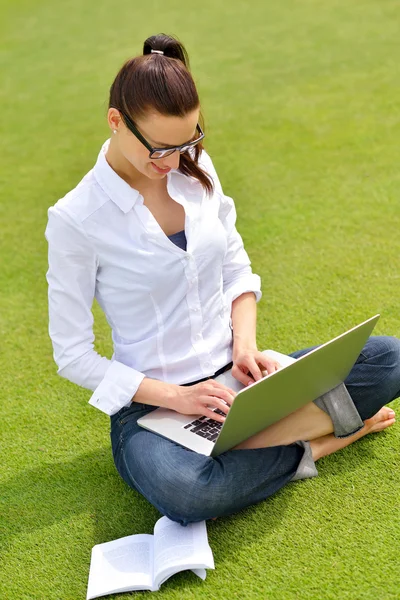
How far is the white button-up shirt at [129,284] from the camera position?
2.36m

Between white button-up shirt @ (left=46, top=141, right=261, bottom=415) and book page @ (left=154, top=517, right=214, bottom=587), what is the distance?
0.37 m

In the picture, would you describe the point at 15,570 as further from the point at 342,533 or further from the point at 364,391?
the point at 364,391

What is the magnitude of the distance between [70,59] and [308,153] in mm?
3097

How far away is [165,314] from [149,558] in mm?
684

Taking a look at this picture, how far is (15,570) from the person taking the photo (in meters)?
2.42

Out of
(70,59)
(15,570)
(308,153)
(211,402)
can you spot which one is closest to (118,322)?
(211,402)

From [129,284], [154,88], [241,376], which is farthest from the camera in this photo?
[241,376]

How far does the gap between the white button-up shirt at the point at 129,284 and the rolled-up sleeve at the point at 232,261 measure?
0.37 ft

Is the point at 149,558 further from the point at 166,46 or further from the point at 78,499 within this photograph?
the point at 166,46

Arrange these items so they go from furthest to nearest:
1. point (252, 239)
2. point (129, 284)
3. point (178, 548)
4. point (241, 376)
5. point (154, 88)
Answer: point (252, 239), point (241, 376), point (129, 284), point (178, 548), point (154, 88)

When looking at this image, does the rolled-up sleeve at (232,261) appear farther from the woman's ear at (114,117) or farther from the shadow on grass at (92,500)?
the shadow on grass at (92,500)

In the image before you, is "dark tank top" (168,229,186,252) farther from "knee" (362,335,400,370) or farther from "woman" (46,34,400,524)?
"knee" (362,335,400,370)

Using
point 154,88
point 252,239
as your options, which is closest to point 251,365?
point 154,88

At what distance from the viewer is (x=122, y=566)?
2330 mm
